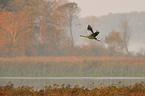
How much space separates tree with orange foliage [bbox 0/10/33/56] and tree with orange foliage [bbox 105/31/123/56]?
5607 mm

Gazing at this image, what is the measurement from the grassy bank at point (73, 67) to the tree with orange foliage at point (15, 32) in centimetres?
209

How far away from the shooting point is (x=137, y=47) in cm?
1666

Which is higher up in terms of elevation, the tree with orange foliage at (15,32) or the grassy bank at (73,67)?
the tree with orange foliage at (15,32)

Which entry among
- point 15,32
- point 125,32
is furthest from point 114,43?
point 15,32

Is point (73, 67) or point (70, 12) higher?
point (70, 12)

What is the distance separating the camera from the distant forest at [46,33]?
1755 centimetres

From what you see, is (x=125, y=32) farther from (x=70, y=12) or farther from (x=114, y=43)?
(x=70, y=12)

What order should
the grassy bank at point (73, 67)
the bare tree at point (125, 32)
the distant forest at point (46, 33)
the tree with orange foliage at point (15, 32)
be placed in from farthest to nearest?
the tree with orange foliage at point (15, 32), the distant forest at point (46, 33), the bare tree at point (125, 32), the grassy bank at point (73, 67)

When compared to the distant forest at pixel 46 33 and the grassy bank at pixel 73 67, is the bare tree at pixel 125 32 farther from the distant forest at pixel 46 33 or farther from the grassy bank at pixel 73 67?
the grassy bank at pixel 73 67

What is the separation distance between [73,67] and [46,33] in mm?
4304

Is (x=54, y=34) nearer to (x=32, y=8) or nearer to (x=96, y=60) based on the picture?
(x=32, y=8)

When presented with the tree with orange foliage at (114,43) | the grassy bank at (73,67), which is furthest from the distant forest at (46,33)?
the grassy bank at (73,67)

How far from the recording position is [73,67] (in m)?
15.6

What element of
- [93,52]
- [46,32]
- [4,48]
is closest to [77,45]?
[93,52]
